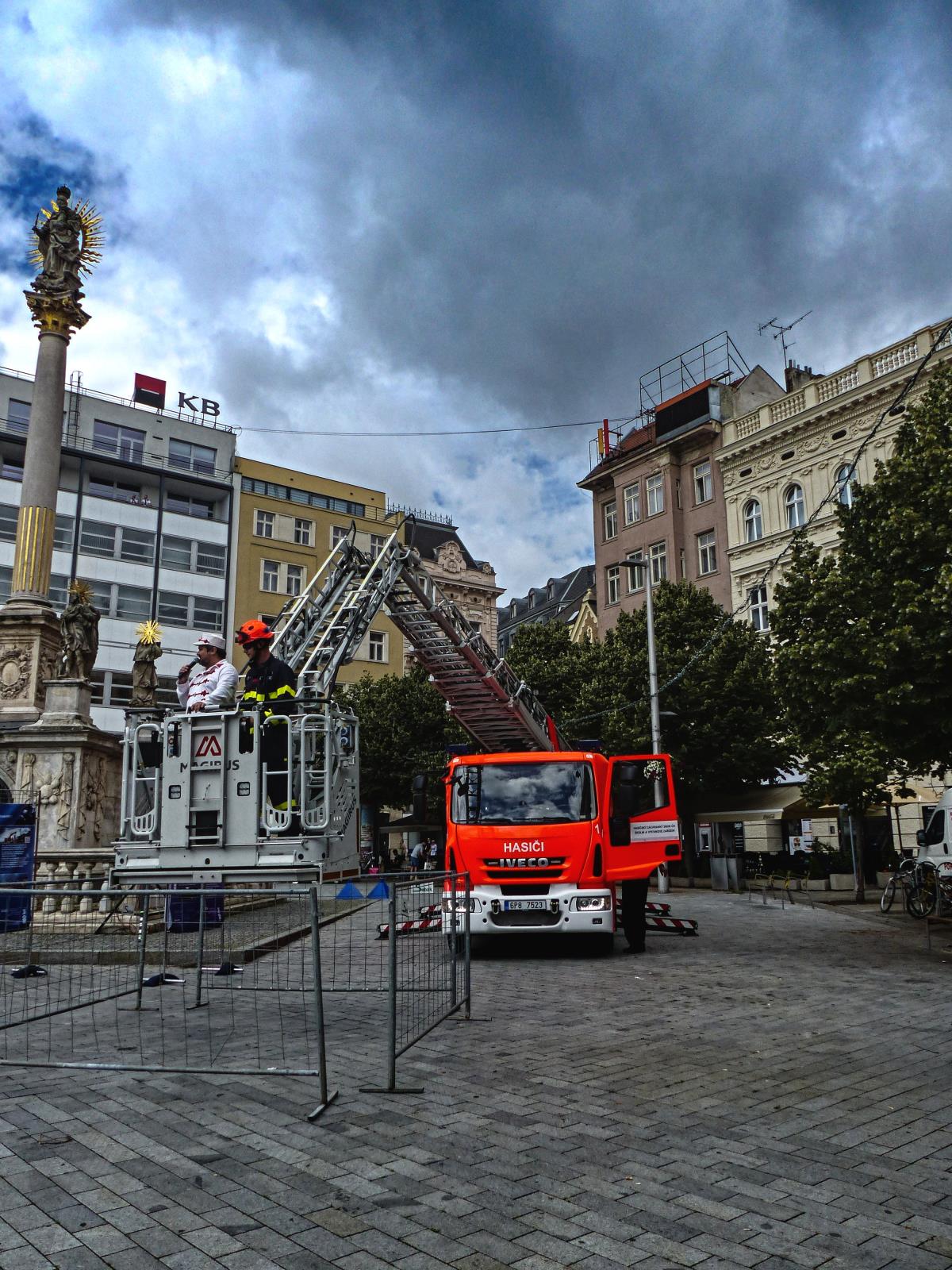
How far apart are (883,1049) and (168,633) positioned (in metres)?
46.7

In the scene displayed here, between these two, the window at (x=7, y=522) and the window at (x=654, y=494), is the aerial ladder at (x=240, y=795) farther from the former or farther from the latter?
the window at (x=7, y=522)

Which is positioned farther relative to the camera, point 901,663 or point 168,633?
point 168,633

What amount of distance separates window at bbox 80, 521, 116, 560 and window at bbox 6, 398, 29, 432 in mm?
5663

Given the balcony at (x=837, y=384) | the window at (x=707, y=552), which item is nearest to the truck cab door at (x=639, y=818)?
the balcony at (x=837, y=384)

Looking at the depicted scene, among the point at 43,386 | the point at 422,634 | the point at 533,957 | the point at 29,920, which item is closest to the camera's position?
the point at 29,920

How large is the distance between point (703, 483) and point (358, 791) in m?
36.2

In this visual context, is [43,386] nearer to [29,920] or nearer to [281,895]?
[29,920]

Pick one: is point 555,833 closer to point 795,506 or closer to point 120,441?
point 795,506

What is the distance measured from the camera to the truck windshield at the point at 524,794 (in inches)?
533

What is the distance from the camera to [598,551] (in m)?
48.4

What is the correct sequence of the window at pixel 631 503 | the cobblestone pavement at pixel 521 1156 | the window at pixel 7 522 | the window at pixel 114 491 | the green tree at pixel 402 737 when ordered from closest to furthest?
1. the cobblestone pavement at pixel 521 1156
2. the green tree at pixel 402 737
3. the window at pixel 631 503
4. the window at pixel 7 522
5. the window at pixel 114 491

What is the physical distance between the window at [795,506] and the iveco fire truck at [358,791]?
784 inches

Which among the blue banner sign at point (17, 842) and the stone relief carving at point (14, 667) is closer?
the blue banner sign at point (17, 842)

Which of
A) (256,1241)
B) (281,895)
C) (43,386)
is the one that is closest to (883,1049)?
(281,895)
